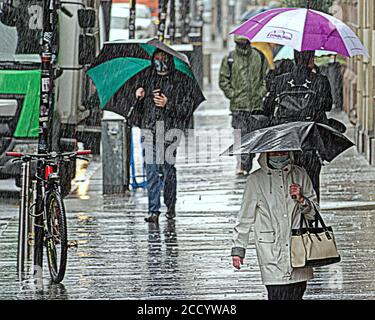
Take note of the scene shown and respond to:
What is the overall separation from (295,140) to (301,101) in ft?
9.05

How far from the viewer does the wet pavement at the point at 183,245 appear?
9414 mm

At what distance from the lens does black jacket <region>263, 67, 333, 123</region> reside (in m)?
9.96

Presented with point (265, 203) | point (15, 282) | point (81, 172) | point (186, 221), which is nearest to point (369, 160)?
point (81, 172)

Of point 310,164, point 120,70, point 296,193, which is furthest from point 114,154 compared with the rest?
point 296,193

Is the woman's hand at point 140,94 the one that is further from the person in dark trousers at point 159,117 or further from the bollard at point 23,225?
the bollard at point 23,225

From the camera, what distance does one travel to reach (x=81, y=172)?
16.9 metres

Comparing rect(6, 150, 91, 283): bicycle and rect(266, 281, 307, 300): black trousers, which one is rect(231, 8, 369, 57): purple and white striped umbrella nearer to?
rect(6, 150, 91, 283): bicycle

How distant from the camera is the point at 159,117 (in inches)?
490

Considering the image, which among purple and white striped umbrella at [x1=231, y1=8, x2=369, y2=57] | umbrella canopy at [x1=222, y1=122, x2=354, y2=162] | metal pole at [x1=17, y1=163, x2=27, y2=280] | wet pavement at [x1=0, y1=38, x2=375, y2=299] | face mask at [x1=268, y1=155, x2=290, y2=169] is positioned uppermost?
purple and white striped umbrella at [x1=231, y1=8, x2=369, y2=57]

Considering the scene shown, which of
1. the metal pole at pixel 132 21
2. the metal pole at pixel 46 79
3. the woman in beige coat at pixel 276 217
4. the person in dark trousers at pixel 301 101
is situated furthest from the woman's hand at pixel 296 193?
the metal pole at pixel 132 21

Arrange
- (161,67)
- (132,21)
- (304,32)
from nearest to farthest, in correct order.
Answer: (304,32), (161,67), (132,21)

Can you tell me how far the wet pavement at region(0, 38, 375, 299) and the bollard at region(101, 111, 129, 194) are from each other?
9.0 inches

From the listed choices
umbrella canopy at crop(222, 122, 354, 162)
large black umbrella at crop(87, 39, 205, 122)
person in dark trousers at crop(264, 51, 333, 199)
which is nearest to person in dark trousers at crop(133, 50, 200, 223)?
large black umbrella at crop(87, 39, 205, 122)

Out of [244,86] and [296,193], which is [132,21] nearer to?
[244,86]
